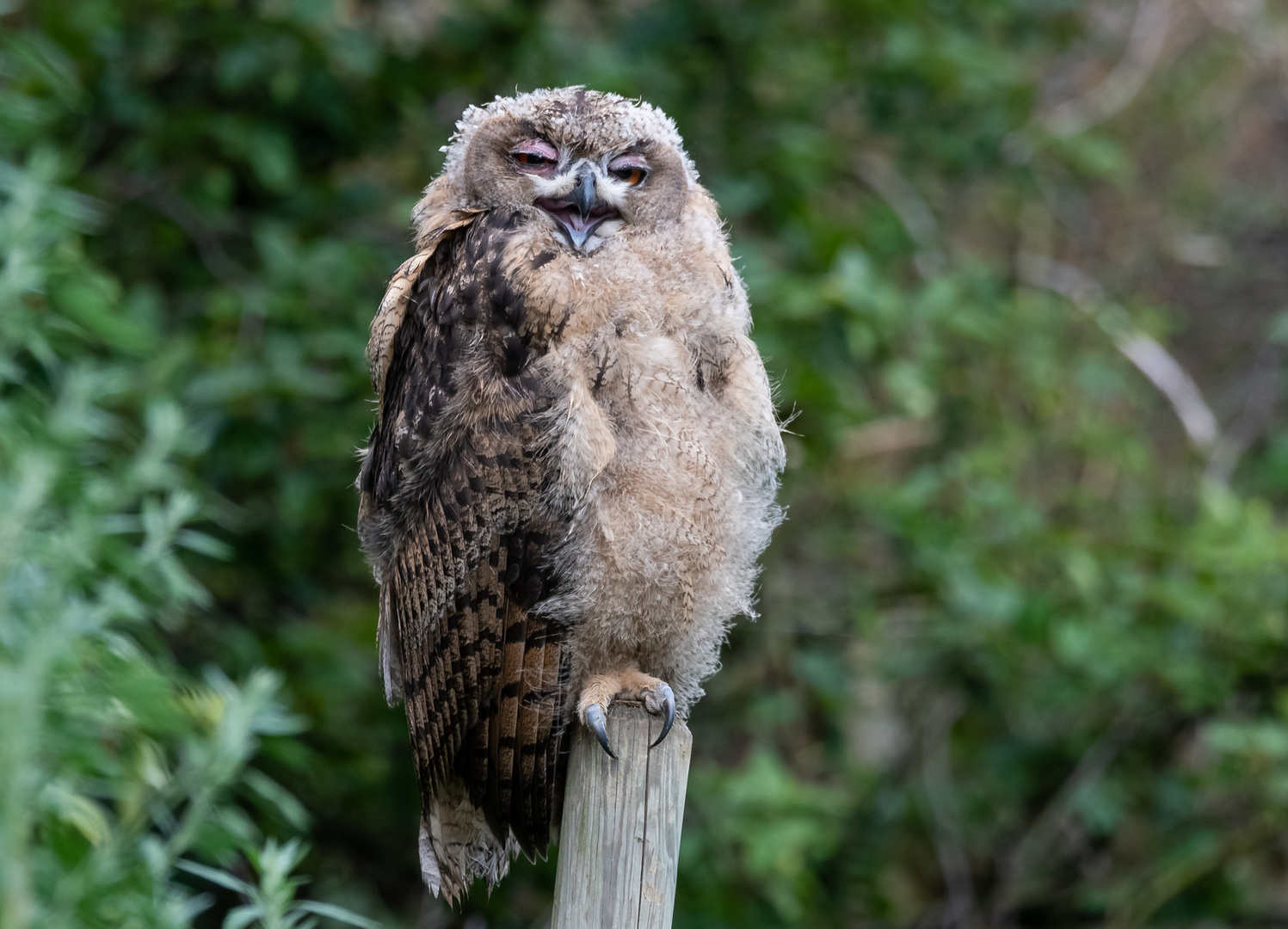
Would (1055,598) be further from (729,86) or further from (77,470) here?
(77,470)

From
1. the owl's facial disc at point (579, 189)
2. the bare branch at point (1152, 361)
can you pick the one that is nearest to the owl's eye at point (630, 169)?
the owl's facial disc at point (579, 189)

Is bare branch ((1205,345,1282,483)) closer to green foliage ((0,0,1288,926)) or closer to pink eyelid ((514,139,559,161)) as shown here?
green foliage ((0,0,1288,926))

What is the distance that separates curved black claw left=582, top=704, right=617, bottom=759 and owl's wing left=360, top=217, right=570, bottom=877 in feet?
0.40

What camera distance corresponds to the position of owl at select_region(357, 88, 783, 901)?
83.0 inches

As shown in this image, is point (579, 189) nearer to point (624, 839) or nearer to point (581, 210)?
point (581, 210)

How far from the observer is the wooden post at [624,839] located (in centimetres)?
191

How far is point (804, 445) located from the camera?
3.90 meters

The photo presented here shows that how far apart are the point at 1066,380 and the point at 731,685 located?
2169 millimetres

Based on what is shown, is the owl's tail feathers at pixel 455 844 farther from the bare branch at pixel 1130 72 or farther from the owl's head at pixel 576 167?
the bare branch at pixel 1130 72

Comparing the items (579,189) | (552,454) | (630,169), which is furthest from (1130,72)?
(552,454)

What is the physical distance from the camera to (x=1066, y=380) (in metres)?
5.51

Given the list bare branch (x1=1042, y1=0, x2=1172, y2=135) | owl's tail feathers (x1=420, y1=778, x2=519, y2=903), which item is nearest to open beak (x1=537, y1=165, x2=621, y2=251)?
owl's tail feathers (x1=420, y1=778, x2=519, y2=903)

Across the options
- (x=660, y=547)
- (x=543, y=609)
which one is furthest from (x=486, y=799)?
(x=660, y=547)

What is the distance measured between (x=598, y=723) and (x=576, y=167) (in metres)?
1.07
